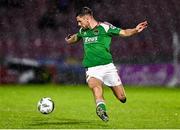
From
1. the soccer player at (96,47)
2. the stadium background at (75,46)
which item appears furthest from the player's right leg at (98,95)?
the stadium background at (75,46)

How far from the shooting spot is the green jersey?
9.92 m

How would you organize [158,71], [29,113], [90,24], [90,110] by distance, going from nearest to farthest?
[90,24] → [29,113] → [90,110] → [158,71]

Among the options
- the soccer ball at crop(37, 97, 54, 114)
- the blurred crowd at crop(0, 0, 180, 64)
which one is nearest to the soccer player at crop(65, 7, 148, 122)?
the soccer ball at crop(37, 97, 54, 114)

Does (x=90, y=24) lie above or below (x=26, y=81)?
below

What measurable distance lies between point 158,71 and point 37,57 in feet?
16.2

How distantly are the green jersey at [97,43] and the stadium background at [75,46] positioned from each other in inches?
510

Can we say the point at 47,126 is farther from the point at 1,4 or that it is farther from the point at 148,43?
the point at 1,4

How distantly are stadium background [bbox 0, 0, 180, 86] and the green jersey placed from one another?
12.9 m

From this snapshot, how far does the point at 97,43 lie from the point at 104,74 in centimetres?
53

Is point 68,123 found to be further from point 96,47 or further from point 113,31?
point 113,31

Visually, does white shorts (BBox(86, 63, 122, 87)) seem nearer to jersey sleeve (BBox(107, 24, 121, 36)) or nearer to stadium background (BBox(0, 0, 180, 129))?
jersey sleeve (BBox(107, 24, 121, 36))

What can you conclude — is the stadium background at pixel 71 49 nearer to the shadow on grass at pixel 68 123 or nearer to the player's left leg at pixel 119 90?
the player's left leg at pixel 119 90

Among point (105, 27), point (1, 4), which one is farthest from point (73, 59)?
point (105, 27)

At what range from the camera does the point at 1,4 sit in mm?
26234
